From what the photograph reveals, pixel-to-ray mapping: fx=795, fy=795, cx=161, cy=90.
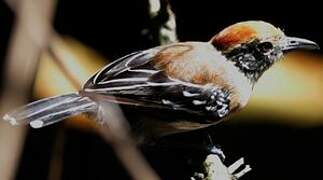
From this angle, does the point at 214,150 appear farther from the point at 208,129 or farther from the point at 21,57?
the point at 21,57

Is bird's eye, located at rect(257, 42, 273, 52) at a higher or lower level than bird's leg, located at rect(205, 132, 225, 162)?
higher

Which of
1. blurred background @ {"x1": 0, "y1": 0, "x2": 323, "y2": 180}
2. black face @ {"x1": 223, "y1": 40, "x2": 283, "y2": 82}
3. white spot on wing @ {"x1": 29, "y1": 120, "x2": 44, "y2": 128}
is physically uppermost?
Answer: white spot on wing @ {"x1": 29, "y1": 120, "x2": 44, "y2": 128}

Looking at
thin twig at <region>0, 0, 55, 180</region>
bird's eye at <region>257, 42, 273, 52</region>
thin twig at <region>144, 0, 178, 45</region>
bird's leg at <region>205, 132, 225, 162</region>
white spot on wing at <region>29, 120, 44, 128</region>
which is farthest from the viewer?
thin twig at <region>144, 0, 178, 45</region>

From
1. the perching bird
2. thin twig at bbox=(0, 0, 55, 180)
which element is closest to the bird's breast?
the perching bird

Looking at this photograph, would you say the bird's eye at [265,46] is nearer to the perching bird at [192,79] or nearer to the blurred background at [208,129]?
the perching bird at [192,79]

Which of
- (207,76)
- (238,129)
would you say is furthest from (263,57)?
(238,129)

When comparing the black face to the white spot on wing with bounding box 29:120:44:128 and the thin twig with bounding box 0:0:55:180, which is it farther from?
the thin twig with bounding box 0:0:55:180
